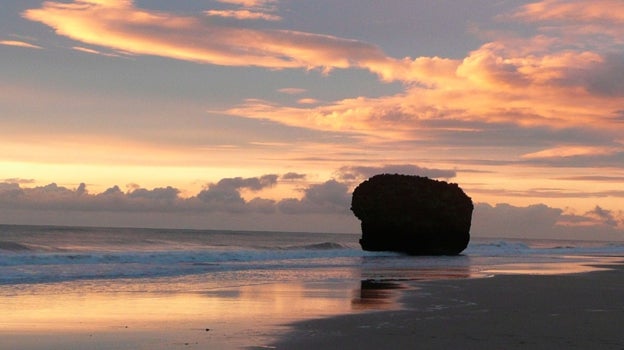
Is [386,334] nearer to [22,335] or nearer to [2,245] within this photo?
[22,335]

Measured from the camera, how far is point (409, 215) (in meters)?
63.6

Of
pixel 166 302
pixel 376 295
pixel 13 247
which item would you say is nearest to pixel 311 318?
pixel 166 302

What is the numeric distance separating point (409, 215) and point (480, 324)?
4899cm

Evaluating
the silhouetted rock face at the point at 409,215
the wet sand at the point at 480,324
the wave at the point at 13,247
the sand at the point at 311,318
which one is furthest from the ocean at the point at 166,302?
the silhouetted rock face at the point at 409,215


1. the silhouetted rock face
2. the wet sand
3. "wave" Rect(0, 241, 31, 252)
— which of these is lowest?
"wave" Rect(0, 241, 31, 252)

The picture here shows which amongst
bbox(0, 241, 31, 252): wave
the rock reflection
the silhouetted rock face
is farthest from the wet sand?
bbox(0, 241, 31, 252): wave

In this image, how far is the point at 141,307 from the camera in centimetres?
1712

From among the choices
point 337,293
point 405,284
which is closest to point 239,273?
point 405,284

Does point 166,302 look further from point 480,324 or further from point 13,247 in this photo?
point 13,247

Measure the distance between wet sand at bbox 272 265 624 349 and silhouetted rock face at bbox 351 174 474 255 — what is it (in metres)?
39.8

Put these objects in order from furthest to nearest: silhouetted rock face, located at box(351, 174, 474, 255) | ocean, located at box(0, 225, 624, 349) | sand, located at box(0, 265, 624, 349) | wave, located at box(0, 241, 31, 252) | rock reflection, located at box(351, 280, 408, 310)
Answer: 1. silhouetted rock face, located at box(351, 174, 474, 255)
2. wave, located at box(0, 241, 31, 252)
3. rock reflection, located at box(351, 280, 408, 310)
4. ocean, located at box(0, 225, 624, 349)
5. sand, located at box(0, 265, 624, 349)

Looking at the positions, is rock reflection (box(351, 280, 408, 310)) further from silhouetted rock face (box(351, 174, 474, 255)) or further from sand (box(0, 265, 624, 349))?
silhouetted rock face (box(351, 174, 474, 255))

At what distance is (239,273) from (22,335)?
19.3 metres

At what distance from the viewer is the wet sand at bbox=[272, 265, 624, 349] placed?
40.6 feet
